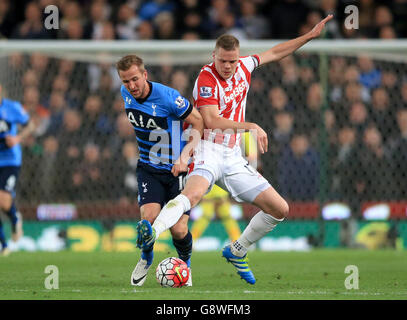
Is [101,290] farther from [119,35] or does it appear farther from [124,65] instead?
[119,35]

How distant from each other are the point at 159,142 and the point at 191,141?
1.08 feet

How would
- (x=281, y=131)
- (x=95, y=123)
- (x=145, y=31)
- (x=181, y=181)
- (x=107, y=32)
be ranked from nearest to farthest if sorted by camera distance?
(x=181, y=181), (x=281, y=131), (x=95, y=123), (x=107, y=32), (x=145, y=31)

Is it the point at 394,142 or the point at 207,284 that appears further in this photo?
the point at 394,142

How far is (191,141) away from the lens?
23.0 ft

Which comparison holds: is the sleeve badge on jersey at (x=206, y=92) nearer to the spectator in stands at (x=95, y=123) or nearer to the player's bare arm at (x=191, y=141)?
the player's bare arm at (x=191, y=141)

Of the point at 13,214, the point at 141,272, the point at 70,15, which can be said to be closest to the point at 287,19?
the point at 70,15

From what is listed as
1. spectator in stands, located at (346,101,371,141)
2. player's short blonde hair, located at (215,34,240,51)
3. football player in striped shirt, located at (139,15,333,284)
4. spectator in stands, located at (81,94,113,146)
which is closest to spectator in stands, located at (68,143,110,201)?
spectator in stands, located at (81,94,113,146)

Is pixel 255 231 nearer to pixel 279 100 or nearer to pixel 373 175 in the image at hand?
pixel 373 175

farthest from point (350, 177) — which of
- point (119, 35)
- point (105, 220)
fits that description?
point (119, 35)

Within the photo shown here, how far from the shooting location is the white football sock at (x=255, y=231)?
23.7ft

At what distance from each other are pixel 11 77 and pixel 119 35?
268 cm

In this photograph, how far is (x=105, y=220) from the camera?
40.4 feet

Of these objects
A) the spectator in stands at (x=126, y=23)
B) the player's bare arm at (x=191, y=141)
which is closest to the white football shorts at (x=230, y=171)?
the player's bare arm at (x=191, y=141)

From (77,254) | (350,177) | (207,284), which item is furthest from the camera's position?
(350,177)
